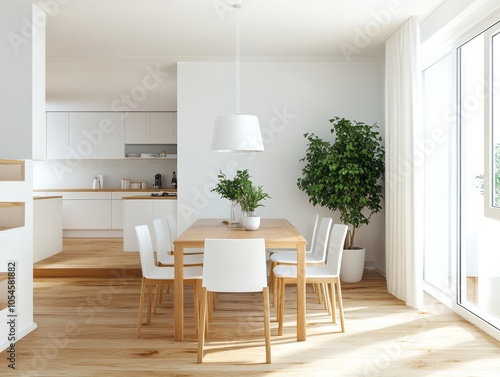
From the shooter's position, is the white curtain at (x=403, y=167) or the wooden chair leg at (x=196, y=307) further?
the white curtain at (x=403, y=167)

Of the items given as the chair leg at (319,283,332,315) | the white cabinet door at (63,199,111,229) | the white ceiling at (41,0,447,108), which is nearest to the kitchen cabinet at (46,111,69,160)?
the white cabinet door at (63,199,111,229)

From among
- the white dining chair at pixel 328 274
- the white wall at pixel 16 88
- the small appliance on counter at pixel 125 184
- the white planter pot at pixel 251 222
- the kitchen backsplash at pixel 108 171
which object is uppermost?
the white wall at pixel 16 88

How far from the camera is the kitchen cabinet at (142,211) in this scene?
6.62 meters

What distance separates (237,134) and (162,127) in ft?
19.5

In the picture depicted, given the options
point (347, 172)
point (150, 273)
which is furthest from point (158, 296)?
point (347, 172)

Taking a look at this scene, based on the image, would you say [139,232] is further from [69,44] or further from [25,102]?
[69,44]

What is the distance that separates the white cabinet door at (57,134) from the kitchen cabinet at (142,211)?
12.0 feet

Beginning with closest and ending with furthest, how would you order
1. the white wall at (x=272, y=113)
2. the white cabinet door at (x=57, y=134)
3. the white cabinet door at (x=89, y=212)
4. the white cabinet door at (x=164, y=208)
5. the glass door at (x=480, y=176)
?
the glass door at (x=480, y=176), the white wall at (x=272, y=113), the white cabinet door at (x=164, y=208), the white cabinet door at (x=89, y=212), the white cabinet door at (x=57, y=134)

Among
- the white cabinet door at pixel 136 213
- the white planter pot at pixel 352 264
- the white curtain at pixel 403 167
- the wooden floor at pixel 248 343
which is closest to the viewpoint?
the wooden floor at pixel 248 343

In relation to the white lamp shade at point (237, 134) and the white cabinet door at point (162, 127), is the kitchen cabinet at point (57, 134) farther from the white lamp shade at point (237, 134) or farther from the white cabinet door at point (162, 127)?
the white lamp shade at point (237, 134)

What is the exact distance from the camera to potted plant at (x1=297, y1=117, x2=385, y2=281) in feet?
18.5

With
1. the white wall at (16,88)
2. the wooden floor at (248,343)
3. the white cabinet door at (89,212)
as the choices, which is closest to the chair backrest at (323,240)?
the wooden floor at (248,343)

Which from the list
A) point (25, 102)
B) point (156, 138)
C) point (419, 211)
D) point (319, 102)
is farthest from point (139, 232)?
point (156, 138)

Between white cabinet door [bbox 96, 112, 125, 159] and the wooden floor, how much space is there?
5020 mm
